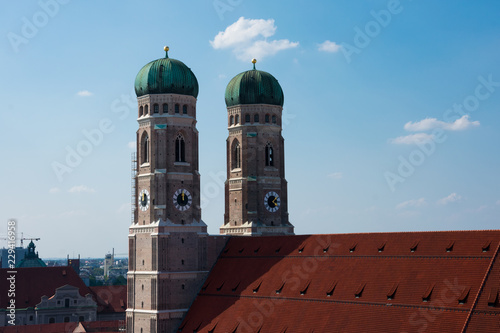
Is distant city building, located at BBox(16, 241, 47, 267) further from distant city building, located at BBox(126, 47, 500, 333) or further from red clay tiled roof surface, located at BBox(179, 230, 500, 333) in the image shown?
red clay tiled roof surface, located at BBox(179, 230, 500, 333)

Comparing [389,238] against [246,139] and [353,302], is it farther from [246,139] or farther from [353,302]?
[246,139]

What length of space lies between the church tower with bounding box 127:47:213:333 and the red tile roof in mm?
55740

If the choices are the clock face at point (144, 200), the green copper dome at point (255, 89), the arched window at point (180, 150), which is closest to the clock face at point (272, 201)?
the green copper dome at point (255, 89)

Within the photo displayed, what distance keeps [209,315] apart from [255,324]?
27.4 ft

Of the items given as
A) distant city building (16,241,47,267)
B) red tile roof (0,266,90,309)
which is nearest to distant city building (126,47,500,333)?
red tile roof (0,266,90,309)

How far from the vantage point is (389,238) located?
75.1m

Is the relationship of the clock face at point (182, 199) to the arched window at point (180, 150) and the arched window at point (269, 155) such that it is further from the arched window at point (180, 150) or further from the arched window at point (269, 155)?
the arched window at point (269, 155)

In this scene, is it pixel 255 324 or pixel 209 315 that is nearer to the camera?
pixel 255 324

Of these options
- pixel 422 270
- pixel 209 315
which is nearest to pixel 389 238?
pixel 422 270

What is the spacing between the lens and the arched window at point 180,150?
8950 centimetres

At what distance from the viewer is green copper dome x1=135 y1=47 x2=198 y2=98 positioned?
89.1 m

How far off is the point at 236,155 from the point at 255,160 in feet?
10.5

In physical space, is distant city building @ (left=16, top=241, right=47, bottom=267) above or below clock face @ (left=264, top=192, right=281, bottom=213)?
above

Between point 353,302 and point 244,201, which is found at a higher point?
point 244,201
